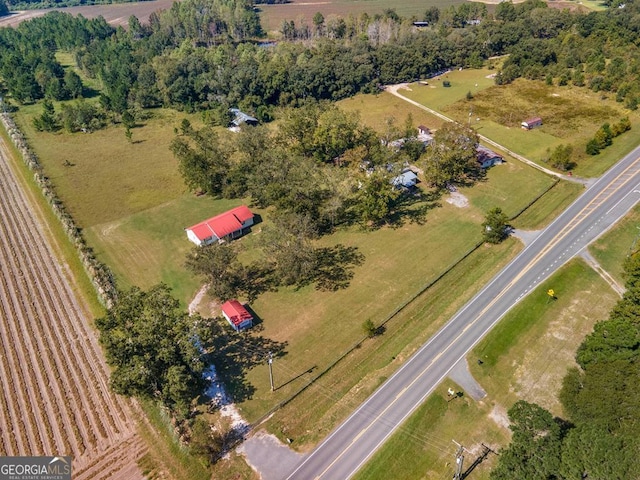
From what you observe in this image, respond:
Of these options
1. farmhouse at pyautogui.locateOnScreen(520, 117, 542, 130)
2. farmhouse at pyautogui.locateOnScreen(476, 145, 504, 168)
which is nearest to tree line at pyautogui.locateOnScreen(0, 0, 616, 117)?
farmhouse at pyautogui.locateOnScreen(520, 117, 542, 130)

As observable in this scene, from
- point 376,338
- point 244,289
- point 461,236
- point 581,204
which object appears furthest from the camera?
point 581,204

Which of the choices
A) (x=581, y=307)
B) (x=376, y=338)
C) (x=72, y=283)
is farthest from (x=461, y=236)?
(x=72, y=283)

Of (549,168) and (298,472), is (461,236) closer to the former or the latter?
(549,168)

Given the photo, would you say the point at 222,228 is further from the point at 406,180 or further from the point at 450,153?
the point at 450,153

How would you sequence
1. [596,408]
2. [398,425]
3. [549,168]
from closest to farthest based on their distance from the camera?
[596,408]
[398,425]
[549,168]

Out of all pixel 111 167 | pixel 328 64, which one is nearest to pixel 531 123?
pixel 328 64

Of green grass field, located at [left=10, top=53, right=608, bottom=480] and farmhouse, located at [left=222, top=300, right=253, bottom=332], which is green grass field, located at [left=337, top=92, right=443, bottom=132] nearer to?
green grass field, located at [left=10, top=53, right=608, bottom=480]

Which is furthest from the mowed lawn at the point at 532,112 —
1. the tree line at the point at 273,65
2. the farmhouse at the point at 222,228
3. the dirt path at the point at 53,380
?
the dirt path at the point at 53,380
